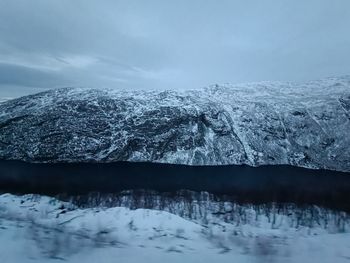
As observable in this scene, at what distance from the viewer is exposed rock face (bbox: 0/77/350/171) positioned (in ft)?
218

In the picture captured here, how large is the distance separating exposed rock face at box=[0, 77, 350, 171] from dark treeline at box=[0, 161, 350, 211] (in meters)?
6.31

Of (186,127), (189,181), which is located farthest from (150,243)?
(186,127)

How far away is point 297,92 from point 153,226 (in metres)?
94.5

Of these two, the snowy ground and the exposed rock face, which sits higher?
the exposed rock face

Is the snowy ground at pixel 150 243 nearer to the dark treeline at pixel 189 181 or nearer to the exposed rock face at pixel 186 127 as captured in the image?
the dark treeline at pixel 189 181

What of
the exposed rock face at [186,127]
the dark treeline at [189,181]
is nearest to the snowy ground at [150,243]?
the dark treeline at [189,181]

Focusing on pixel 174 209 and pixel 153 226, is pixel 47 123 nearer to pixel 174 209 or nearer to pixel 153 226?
pixel 174 209

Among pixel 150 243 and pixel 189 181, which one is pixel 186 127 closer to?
pixel 189 181

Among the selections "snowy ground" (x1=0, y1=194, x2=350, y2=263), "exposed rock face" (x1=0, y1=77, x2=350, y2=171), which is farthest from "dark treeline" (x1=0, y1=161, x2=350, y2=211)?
"snowy ground" (x1=0, y1=194, x2=350, y2=263)

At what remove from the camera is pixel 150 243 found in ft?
28.7

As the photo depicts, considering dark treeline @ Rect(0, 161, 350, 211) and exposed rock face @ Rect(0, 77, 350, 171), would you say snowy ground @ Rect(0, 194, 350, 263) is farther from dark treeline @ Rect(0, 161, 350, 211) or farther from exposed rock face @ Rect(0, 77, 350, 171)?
exposed rock face @ Rect(0, 77, 350, 171)

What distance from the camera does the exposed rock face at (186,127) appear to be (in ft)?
218

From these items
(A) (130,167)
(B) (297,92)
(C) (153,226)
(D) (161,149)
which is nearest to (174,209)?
(C) (153,226)

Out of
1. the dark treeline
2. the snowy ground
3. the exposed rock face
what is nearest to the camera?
the snowy ground
